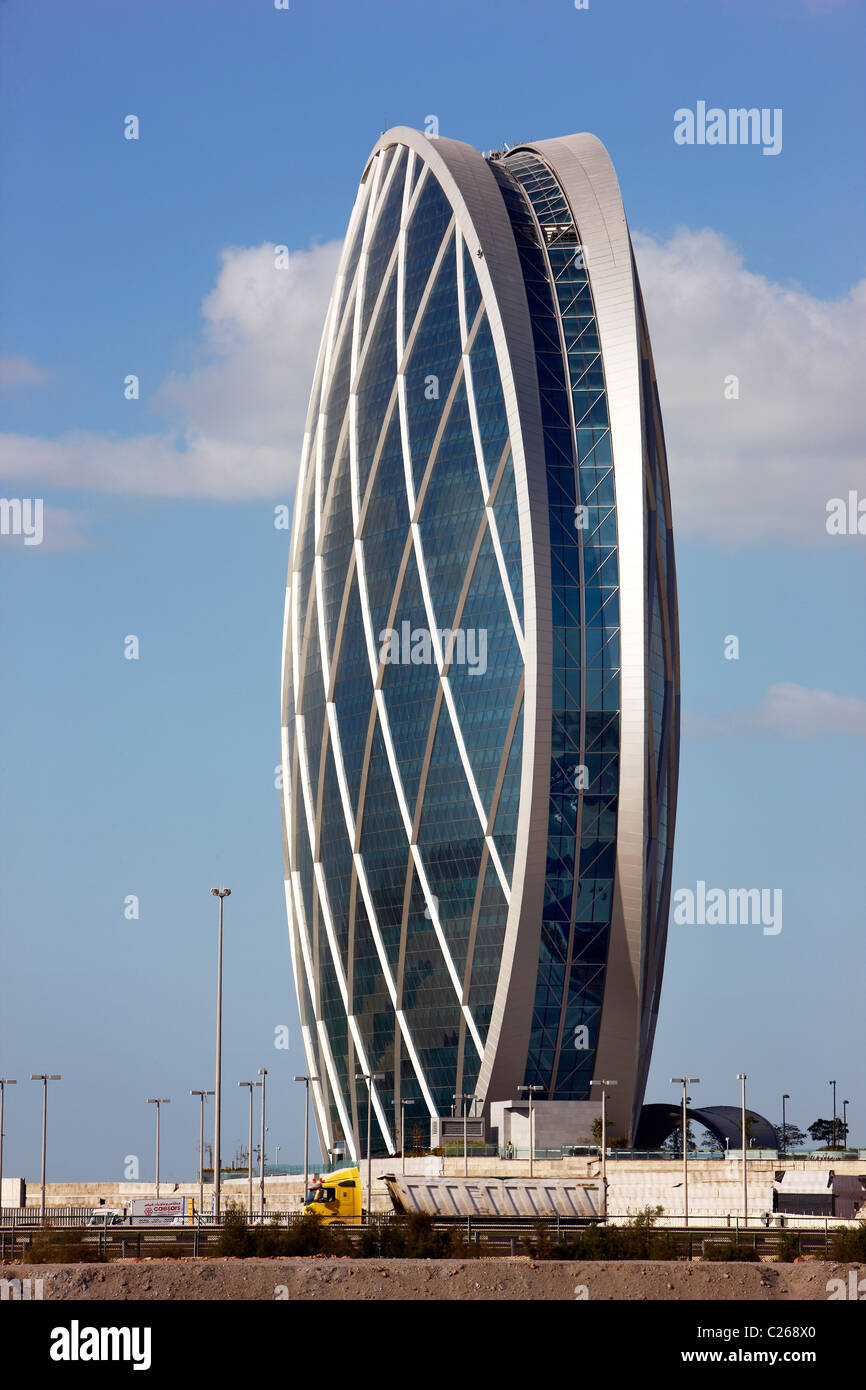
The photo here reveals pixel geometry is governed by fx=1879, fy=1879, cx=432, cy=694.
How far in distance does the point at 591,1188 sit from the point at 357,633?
169 ft

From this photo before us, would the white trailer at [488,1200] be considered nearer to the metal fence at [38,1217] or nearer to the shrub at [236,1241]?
the metal fence at [38,1217]

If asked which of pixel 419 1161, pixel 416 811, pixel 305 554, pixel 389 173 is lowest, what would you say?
pixel 419 1161

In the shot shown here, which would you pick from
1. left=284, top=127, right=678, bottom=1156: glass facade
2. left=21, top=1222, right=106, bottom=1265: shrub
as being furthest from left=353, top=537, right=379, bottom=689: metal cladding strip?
left=21, top=1222, right=106, bottom=1265: shrub

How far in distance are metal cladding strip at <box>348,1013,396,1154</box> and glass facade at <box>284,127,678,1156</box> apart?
14.1 inches

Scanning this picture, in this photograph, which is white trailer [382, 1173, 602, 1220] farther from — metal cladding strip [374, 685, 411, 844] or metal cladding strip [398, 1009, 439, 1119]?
metal cladding strip [374, 685, 411, 844]

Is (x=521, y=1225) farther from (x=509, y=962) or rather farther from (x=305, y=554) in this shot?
(x=305, y=554)

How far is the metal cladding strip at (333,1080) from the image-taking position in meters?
114

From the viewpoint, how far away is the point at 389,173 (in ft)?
400

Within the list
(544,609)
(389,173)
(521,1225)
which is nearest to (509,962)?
(544,609)

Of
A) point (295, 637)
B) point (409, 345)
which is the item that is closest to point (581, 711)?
point (409, 345)

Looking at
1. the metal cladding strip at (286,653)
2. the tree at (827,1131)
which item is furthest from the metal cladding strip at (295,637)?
the tree at (827,1131)

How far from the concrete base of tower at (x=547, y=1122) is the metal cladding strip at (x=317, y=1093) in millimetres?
24240

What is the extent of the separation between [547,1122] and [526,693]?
70.5 feet

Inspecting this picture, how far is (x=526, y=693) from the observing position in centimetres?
9525
